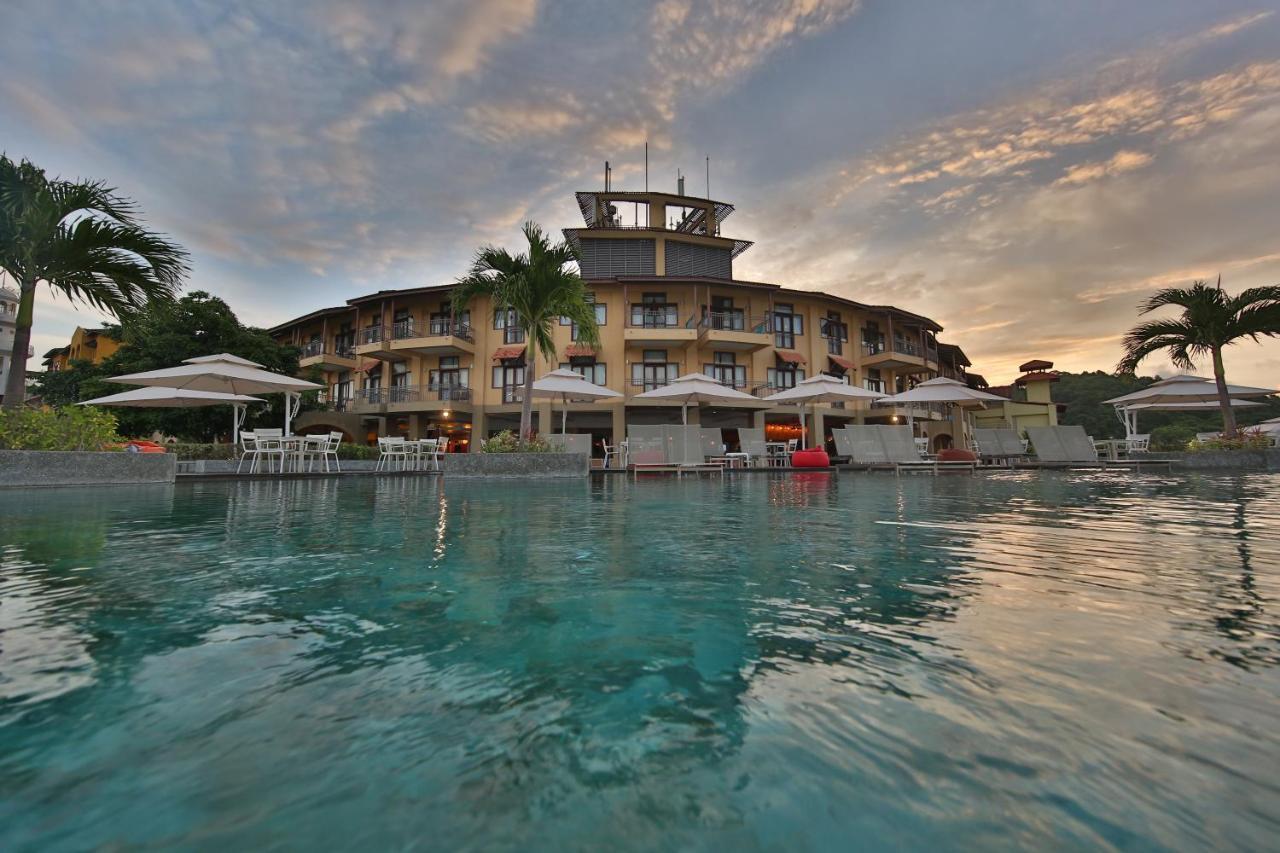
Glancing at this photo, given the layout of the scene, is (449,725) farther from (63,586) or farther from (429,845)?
(63,586)

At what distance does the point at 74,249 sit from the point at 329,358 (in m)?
22.8

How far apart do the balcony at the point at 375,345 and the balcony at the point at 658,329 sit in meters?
12.1

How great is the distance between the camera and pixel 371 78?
14.0 metres

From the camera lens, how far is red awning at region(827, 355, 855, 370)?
27177mm

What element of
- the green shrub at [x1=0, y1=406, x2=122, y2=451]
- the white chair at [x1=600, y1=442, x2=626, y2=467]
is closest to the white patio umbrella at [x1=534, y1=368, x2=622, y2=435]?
the white chair at [x1=600, y1=442, x2=626, y2=467]

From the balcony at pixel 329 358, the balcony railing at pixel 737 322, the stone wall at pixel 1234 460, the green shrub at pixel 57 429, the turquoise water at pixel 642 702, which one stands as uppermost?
the balcony railing at pixel 737 322

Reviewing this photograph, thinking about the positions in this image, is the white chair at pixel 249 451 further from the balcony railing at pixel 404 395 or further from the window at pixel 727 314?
the window at pixel 727 314

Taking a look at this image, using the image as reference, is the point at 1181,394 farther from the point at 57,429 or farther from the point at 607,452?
the point at 57,429

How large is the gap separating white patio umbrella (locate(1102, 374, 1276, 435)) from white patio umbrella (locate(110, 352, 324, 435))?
25378 millimetres

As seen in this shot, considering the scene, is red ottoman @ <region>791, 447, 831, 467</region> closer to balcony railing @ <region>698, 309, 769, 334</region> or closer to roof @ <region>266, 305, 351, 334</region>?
balcony railing @ <region>698, 309, 769, 334</region>

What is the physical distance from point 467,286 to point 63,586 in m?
12.2

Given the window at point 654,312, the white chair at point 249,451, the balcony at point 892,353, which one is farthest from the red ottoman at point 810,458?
the balcony at point 892,353

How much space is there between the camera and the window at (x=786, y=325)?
27.2 metres

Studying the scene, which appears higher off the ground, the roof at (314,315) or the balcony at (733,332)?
the roof at (314,315)
